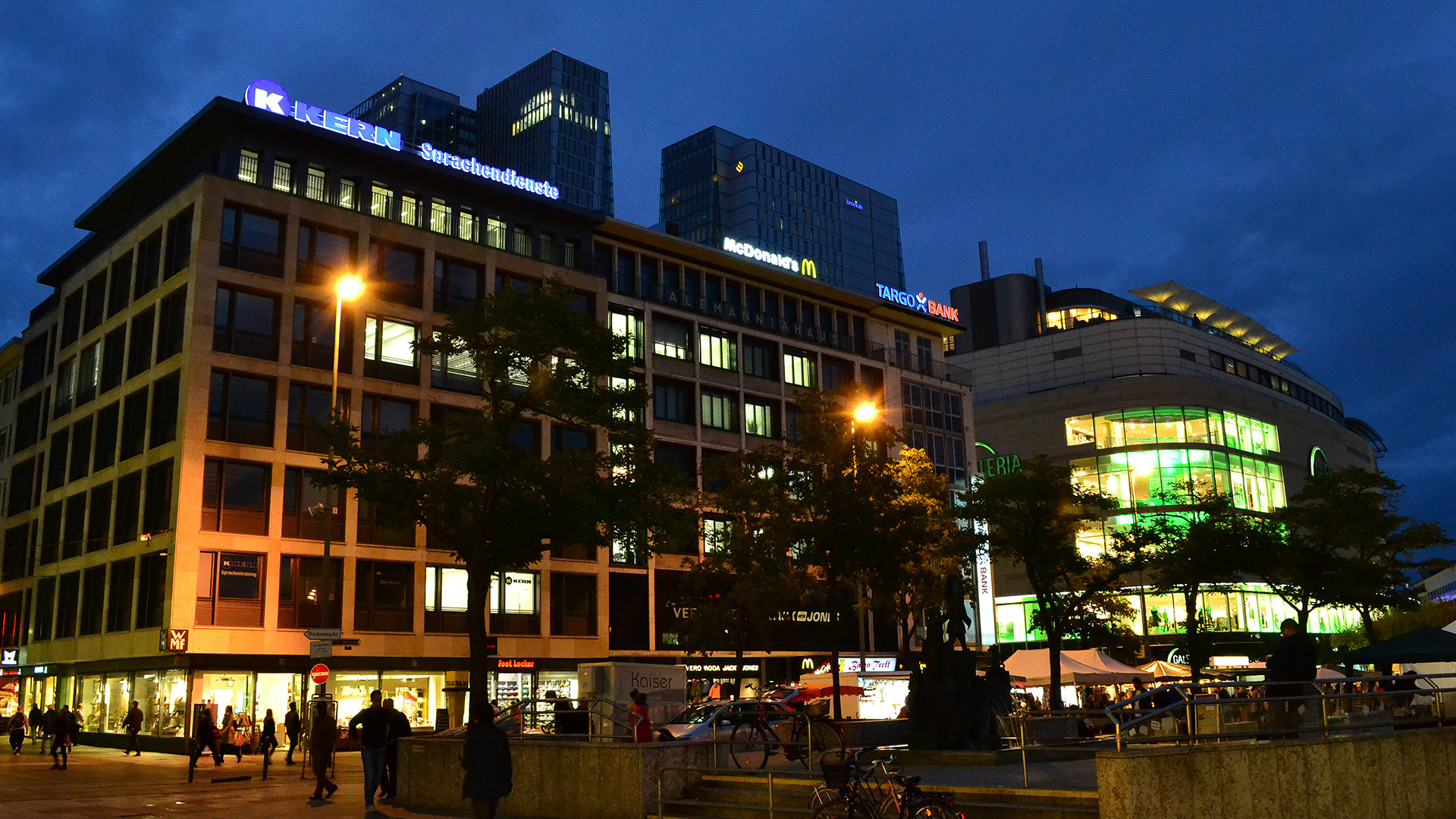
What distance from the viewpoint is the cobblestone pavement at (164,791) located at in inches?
800

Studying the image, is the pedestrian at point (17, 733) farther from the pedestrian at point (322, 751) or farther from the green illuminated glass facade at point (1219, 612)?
the green illuminated glass facade at point (1219, 612)

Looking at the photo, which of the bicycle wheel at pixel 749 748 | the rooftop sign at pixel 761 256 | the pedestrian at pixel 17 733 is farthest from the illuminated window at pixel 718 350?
the bicycle wheel at pixel 749 748

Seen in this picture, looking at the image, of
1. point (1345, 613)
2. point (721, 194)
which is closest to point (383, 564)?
point (1345, 613)

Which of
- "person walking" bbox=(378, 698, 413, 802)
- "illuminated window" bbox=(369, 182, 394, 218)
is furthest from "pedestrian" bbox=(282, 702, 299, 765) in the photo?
"illuminated window" bbox=(369, 182, 394, 218)

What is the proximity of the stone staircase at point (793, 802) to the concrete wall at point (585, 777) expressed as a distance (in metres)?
0.34

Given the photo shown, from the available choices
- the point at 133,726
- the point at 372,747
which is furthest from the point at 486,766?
the point at 133,726

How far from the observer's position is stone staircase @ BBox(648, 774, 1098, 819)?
569 inches

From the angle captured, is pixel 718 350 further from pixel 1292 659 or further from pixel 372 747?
pixel 1292 659

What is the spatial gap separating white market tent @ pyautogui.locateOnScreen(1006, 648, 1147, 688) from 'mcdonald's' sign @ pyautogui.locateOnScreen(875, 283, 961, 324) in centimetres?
3779

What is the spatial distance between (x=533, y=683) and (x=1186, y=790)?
4351cm

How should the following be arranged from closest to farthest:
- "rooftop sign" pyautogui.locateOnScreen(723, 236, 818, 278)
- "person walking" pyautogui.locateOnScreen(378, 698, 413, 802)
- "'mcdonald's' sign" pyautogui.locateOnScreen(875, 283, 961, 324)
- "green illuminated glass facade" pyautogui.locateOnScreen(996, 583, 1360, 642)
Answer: "person walking" pyautogui.locateOnScreen(378, 698, 413, 802)
"rooftop sign" pyautogui.locateOnScreen(723, 236, 818, 278)
"'mcdonald's' sign" pyautogui.locateOnScreen(875, 283, 961, 324)
"green illuminated glass facade" pyautogui.locateOnScreen(996, 583, 1360, 642)

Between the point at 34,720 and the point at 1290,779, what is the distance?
5465 cm

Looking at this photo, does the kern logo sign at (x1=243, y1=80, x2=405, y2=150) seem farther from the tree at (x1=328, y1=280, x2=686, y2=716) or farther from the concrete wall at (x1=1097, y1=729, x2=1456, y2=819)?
the concrete wall at (x1=1097, y1=729, x2=1456, y2=819)

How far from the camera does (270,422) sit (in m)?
47.8
